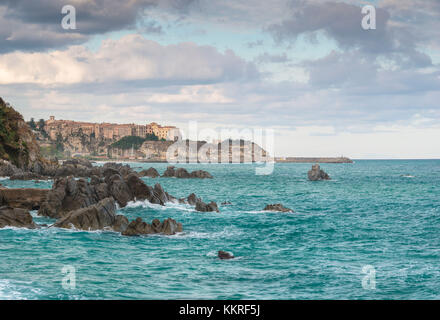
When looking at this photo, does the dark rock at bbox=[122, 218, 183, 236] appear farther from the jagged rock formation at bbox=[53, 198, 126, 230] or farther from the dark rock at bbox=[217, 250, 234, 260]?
the dark rock at bbox=[217, 250, 234, 260]

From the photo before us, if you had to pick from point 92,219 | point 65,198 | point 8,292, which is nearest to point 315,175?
point 65,198

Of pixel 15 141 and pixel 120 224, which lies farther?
pixel 15 141

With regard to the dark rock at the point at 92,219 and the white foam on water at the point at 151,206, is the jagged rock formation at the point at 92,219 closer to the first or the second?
the dark rock at the point at 92,219

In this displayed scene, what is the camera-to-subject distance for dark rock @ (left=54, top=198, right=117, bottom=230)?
3462cm

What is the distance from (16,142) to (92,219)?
8950cm

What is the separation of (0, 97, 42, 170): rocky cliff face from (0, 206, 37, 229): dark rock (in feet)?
265

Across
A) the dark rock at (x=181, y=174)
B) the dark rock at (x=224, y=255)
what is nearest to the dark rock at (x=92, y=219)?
the dark rock at (x=224, y=255)

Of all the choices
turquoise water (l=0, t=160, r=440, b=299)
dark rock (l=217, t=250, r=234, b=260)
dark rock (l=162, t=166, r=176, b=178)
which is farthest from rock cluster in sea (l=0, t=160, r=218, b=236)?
dark rock (l=162, t=166, r=176, b=178)

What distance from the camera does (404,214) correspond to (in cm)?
4978

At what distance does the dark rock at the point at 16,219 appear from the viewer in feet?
113

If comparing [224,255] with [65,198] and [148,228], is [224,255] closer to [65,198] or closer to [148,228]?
[148,228]

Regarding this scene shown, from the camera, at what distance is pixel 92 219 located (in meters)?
34.8
